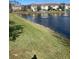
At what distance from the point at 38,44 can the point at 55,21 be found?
0.25 m

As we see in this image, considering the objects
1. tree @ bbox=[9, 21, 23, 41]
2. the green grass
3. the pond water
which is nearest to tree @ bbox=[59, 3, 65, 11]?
the pond water

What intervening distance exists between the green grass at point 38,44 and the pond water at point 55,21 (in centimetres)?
4

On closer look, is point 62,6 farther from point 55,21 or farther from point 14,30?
point 14,30

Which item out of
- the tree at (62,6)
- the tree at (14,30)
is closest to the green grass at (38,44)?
the tree at (14,30)

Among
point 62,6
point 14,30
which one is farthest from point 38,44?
point 62,6

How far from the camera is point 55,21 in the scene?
1436mm

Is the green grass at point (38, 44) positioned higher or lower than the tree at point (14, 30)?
lower

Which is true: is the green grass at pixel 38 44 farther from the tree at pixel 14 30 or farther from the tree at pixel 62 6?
the tree at pixel 62 6

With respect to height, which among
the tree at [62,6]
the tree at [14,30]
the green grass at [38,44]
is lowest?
the green grass at [38,44]

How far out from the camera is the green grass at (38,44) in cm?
142

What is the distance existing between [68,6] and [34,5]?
0.99 feet
